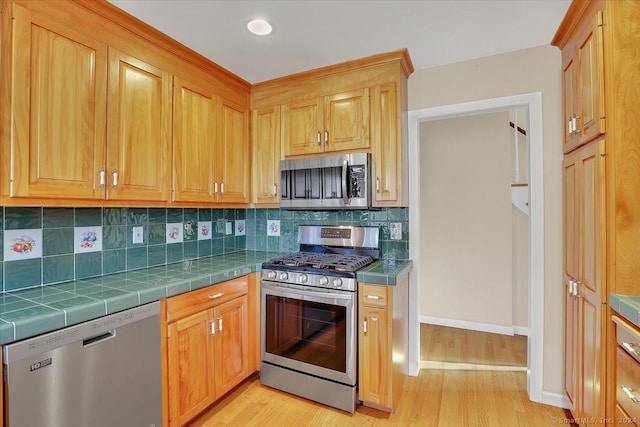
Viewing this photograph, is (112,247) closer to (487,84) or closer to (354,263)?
(354,263)

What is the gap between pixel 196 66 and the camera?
7.15 feet

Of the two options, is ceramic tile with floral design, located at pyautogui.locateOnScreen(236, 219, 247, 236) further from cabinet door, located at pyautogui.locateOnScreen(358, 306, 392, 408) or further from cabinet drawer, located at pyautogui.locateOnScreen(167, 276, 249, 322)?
cabinet door, located at pyautogui.locateOnScreen(358, 306, 392, 408)

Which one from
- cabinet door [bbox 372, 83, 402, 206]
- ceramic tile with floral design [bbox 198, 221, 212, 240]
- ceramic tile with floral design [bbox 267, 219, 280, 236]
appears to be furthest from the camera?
ceramic tile with floral design [bbox 267, 219, 280, 236]

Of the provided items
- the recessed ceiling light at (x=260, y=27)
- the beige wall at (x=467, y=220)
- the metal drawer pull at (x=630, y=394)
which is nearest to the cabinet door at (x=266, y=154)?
the recessed ceiling light at (x=260, y=27)

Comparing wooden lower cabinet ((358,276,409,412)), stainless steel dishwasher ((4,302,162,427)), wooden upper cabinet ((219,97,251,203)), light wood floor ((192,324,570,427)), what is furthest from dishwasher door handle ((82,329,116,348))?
wooden lower cabinet ((358,276,409,412))

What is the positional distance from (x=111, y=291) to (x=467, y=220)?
321 centimetres

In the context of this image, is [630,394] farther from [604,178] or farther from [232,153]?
[232,153]

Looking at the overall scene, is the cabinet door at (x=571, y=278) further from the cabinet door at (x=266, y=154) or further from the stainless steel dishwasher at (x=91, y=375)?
the stainless steel dishwasher at (x=91, y=375)

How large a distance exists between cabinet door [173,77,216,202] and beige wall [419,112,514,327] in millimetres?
2344

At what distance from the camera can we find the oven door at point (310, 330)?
1.97m

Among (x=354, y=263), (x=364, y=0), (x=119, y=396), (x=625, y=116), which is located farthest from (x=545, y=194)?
(x=119, y=396)

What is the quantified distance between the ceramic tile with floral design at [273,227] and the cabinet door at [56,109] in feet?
4.98

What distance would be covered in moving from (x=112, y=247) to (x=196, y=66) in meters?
1.36

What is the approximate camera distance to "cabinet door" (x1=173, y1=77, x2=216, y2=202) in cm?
205
